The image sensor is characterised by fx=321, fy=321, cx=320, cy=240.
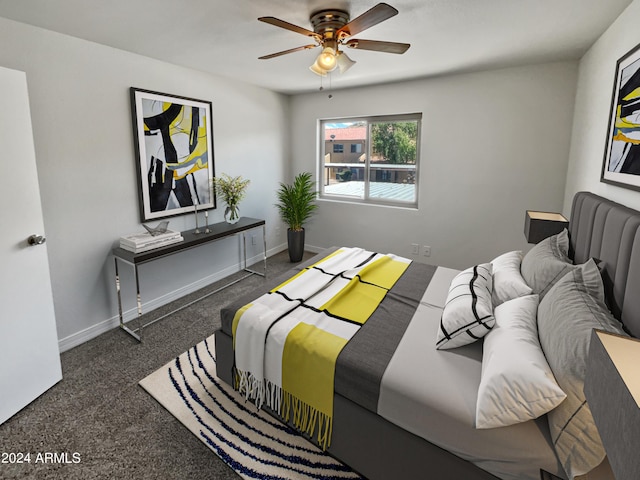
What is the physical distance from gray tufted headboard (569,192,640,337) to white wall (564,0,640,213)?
16cm

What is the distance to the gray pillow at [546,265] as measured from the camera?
169 centimetres

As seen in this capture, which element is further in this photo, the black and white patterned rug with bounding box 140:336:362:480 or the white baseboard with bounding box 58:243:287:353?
the white baseboard with bounding box 58:243:287:353

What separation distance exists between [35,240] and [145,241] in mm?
815

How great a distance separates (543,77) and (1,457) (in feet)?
16.2

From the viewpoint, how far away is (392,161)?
14.1 feet

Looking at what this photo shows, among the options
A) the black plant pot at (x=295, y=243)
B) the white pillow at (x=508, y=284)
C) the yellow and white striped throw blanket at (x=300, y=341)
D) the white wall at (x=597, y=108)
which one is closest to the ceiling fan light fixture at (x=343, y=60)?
the yellow and white striped throw blanket at (x=300, y=341)

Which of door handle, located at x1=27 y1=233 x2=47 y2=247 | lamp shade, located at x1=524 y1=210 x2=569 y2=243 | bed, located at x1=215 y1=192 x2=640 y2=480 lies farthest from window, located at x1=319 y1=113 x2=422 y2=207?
door handle, located at x1=27 y1=233 x2=47 y2=247

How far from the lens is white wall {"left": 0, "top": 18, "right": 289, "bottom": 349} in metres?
2.30

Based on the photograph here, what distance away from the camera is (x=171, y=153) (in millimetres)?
3209

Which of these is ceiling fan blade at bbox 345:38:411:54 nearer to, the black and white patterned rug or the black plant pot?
the black and white patterned rug

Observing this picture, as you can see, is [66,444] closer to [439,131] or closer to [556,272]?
[556,272]

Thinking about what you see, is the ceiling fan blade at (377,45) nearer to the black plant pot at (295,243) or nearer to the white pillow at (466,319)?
the white pillow at (466,319)

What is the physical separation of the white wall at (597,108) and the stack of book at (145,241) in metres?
3.27

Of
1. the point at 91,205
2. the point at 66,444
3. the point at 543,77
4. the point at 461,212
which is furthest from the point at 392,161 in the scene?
the point at 66,444
